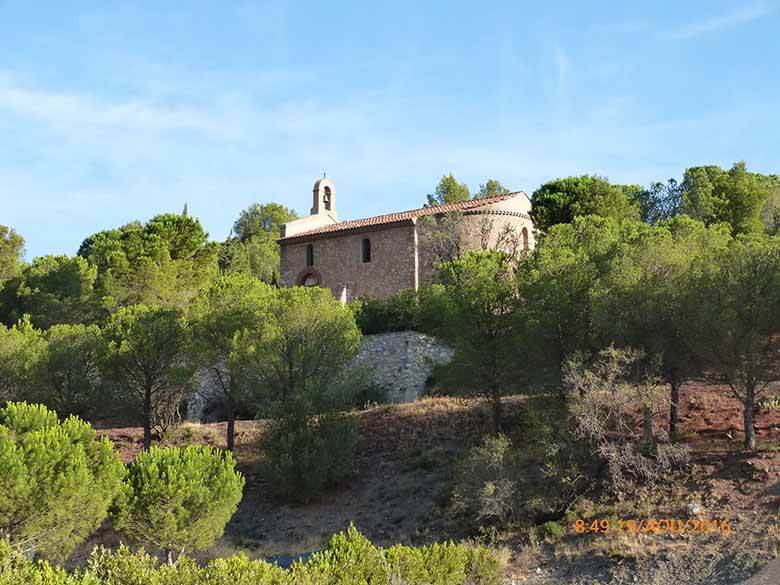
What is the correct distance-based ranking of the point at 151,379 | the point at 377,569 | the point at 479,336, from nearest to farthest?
the point at 377,569, the point at 479,336, the point at 151,379

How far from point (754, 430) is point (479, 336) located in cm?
776

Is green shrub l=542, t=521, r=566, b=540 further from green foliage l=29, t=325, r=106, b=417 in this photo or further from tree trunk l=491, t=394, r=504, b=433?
green foliage l=29, t=325, r=106, b=417

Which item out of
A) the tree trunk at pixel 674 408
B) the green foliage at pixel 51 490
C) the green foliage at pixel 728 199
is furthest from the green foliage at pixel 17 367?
the green foliage at pixel 728 199

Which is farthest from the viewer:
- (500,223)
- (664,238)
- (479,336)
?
(500,223)

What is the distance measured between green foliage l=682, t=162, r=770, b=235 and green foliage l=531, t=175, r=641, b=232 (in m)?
3.12

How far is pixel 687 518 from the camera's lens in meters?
18.5

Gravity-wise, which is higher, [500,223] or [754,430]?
[500,223]

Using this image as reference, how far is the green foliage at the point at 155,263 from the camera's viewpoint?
1566 inches

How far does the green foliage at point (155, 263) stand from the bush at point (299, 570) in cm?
2459

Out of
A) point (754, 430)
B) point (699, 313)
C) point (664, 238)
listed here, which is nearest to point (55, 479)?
point (699, 313)

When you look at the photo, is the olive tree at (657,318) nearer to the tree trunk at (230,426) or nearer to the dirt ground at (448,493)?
the dirt ground at (448,493)

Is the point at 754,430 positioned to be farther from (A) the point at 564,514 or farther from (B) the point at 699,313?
(A) the point at 564,514

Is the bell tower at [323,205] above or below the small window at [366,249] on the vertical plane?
above
